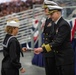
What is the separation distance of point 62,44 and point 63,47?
7 centimetres

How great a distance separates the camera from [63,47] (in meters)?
6.02

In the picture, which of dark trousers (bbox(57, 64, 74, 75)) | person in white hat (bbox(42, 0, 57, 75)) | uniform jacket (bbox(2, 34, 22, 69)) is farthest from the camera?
person in white hat (bbox(42, 0, 57, 75))

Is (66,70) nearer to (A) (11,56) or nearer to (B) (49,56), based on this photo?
(A) (11,56)

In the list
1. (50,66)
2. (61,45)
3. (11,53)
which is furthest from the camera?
(50,66)

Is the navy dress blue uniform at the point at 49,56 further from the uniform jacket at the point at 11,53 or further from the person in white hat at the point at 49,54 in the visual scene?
the uniform jacket at the point at 11,53

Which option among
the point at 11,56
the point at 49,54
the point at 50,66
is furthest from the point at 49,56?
the point at 11,56

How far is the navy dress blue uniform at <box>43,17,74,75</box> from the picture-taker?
5.92 m

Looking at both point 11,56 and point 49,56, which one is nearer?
point 11,56

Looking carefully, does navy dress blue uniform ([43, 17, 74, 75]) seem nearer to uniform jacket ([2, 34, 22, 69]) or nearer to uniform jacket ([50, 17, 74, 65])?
uniform jacket ([50, 17, 74, 65])

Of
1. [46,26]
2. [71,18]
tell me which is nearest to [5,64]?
[46,26]

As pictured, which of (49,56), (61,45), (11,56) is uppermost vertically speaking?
(61,45)

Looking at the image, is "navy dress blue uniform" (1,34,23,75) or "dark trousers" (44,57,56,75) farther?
"dark trousers" (44,57,56,75)

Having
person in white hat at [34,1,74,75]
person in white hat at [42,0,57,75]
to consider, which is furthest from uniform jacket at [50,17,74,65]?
person in white hat at [42,0,57,75]

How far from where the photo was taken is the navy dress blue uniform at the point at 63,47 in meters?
5.92
